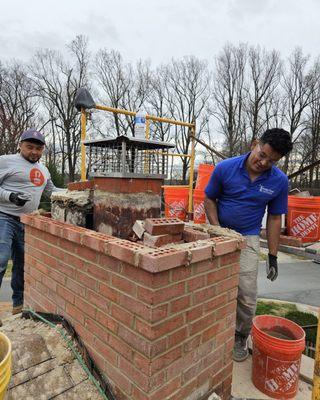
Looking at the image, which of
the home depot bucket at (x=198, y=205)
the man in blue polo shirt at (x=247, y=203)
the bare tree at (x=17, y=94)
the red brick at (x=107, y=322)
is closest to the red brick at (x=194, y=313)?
the red brick at (x=107, y=322)

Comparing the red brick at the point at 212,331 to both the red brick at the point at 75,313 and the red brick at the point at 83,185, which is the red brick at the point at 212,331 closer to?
the red brick at the point at 75,313

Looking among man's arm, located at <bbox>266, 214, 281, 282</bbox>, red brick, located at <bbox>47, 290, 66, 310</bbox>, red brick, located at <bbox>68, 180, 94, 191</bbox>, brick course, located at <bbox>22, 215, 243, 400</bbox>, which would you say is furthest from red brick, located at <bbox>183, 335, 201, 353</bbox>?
red brick, located at <bbox>68, 180, 94, 191</bbox>

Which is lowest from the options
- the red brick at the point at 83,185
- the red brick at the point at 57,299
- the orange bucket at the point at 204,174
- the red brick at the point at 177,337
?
the red brick at the point at 57,299

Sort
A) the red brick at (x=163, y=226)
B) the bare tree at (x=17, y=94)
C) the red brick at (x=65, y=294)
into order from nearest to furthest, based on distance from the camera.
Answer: the red brick at (x=163, y=226) → the red brick at (x=65, y=294) → the bare tree at (x=17, y=94)

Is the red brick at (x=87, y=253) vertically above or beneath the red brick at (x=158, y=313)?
above

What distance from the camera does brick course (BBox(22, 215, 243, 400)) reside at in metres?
1.67

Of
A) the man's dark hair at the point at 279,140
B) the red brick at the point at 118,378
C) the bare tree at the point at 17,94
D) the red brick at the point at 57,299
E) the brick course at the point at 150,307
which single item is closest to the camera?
the brick course at the point at 150,307

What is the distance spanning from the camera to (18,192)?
3.35 m

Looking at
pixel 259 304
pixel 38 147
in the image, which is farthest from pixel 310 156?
pixel 38 147

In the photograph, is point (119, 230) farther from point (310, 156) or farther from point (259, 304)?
point (310, 156)

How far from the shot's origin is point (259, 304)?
4.62 metres

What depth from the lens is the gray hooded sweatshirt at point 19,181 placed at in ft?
10.8

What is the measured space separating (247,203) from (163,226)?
1.06 m

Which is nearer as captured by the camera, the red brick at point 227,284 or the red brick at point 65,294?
the red brick at point 227,284
